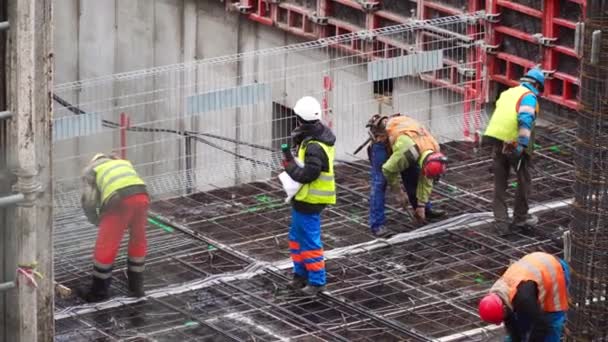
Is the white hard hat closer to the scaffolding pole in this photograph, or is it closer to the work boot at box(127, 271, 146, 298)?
the work boot at box(127, 271, 146, 298)

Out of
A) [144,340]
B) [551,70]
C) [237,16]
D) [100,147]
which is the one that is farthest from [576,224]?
[237,16]

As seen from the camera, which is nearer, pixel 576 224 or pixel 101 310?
pixel 576 224

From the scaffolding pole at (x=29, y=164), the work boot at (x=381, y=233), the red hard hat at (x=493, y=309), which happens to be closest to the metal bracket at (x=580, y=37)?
the red hard hat at (x=493, y=309)

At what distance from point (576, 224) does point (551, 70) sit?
6.44 meters

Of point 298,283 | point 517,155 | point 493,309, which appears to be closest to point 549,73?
point 517,155

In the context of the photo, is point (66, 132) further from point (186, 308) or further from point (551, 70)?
point (551, 70)

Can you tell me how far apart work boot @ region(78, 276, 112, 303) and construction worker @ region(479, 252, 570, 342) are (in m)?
3.66

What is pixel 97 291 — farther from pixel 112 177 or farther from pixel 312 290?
pixel 312 290

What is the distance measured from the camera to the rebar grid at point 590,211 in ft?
36.2

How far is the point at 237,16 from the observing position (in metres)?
22.5

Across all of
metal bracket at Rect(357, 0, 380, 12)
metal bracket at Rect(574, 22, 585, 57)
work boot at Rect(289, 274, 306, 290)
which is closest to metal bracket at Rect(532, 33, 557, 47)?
metal bracket at Rect(357, 0, 380, 12)

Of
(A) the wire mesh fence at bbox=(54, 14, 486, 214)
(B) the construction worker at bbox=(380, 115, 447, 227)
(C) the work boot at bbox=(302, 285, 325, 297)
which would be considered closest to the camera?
(C) the work boot at bbox=(302, 285, 325, 297)

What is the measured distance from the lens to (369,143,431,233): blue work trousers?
14.8 meters

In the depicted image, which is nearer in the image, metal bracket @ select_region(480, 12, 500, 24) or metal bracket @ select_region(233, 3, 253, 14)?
metal bracket @ select_region(480, 12, 500, 24)
